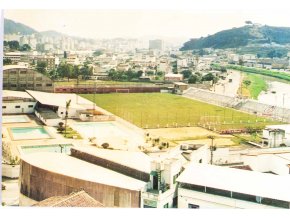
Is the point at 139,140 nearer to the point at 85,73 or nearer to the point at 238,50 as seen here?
the point at 85,73

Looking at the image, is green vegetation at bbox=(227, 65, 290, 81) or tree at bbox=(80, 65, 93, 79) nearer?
green vegetation at bbox=(227, 65, 290, 81)

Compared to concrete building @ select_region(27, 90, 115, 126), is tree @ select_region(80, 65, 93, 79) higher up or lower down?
higher up

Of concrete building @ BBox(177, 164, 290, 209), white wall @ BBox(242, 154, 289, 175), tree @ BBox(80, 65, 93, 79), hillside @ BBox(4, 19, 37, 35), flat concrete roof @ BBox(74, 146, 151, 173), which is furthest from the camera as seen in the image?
tree @ BBox(80, 65, 93, 79)

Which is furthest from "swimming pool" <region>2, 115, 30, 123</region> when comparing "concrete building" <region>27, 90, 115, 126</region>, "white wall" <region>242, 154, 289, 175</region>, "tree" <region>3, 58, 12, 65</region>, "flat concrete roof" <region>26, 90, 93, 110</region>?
"white wall" <region>242, 154, 289, 175</region>

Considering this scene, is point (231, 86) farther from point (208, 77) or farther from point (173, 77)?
Result: point (173, 77)

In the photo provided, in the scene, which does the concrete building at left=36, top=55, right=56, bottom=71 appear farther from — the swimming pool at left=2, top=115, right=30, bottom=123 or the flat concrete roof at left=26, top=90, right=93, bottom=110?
the swimming pool at left=2, top=115, right=30, bottom=123

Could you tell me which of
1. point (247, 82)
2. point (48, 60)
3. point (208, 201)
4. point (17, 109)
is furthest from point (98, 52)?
point (208, 201)
